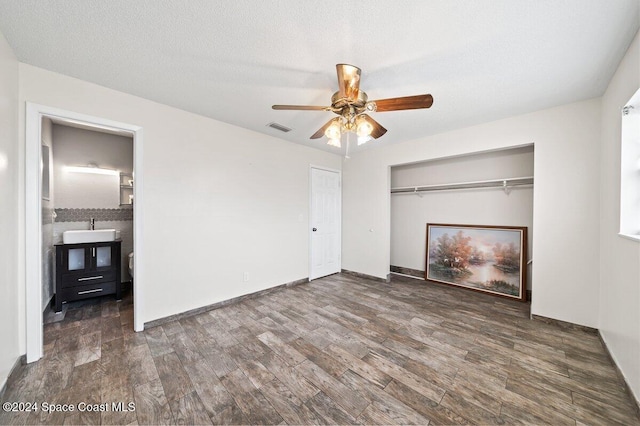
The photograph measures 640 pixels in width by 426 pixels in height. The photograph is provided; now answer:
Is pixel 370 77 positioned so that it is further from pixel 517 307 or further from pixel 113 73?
pixel 517 307

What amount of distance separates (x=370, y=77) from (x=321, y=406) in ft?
8.54

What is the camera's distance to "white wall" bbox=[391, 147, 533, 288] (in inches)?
135

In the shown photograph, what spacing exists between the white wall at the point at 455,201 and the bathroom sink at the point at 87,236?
15.7 feet

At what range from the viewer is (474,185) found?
377 centimetres

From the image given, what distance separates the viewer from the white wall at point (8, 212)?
5.46 feet

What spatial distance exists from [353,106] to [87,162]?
13.8 ft

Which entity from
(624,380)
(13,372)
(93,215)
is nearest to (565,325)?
(624,380)

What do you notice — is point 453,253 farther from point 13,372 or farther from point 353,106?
point 13,372

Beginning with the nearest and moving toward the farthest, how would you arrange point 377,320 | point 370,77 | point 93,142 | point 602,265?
point 370,77 → point 602,265 → point 377,320 → point 93,142

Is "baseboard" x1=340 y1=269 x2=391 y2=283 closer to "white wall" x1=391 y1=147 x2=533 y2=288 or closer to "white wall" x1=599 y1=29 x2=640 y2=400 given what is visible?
"white wall" x1=391 y1=147 x2=533 y2=288

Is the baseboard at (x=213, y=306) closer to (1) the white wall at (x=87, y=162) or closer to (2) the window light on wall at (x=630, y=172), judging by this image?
(1) the white wall at (x=87, y=162)

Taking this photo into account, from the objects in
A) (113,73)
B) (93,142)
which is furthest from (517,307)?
(93,142)

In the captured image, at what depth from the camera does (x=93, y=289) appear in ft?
10.4

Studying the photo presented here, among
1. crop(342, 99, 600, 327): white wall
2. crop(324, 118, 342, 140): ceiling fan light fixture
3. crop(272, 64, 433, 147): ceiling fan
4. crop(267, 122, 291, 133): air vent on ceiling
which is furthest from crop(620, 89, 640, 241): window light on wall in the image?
crop(267, 122, 291, 133): air vent on ceiling
